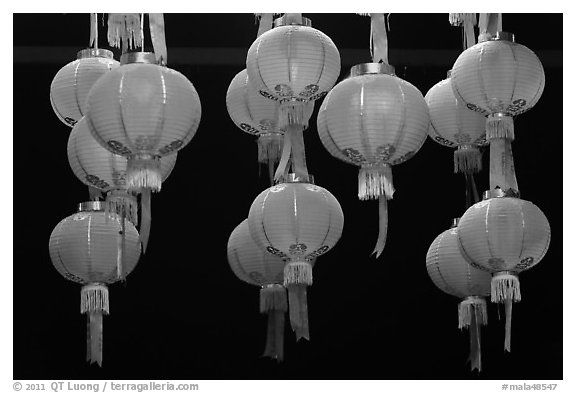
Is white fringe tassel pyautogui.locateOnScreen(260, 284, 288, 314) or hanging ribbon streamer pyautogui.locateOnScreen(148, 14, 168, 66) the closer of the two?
hanging ribbon streamer pyautogui.locateOnScreen(148, 14, 168, 66)

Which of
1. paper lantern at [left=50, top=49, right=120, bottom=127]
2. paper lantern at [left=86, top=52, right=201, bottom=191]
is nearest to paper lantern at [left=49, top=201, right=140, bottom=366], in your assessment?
paper lantern at [left=50, top=49, right=120, bottom=127]

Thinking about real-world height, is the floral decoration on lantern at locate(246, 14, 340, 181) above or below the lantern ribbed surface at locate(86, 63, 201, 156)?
above

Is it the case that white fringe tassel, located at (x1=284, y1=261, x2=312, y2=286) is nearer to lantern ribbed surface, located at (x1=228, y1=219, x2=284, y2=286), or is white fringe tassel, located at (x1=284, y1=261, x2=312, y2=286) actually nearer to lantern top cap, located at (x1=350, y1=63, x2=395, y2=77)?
lantern ribbed surface, located at (x1=228, y1=219, x2=284, y2=286)

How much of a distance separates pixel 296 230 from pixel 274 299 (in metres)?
0.51

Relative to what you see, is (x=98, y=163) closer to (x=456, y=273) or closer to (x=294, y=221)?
(x=294, y=221)

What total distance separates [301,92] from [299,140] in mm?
153

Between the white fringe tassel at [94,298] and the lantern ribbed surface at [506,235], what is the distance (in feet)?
3.56

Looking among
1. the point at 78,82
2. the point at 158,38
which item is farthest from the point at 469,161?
the point at 78,82

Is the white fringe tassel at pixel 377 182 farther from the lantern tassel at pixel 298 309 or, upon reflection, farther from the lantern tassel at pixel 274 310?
the lantern tassel at pixel 274 310

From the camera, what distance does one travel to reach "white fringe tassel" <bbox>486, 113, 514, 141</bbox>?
169 inches

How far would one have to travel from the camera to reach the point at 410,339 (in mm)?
6262
